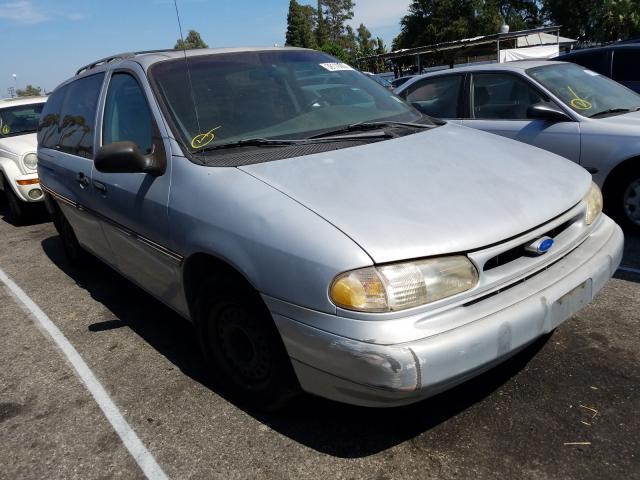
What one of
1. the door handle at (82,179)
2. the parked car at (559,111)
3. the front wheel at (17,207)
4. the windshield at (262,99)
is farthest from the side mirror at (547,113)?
the front wheel at (17,207)

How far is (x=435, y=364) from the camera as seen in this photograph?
6.38 ft

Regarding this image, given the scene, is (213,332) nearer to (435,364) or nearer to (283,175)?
(283,175)

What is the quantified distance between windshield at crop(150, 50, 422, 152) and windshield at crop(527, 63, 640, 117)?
2180mm

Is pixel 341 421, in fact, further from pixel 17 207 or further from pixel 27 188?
pixel 17 207

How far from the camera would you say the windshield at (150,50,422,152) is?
2.92 m

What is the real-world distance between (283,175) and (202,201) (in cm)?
40

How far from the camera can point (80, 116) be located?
164 inches

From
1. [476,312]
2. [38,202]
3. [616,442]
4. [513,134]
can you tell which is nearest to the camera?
[476,312]

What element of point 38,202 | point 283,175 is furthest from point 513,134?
point 38,202

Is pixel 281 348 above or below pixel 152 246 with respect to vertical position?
below

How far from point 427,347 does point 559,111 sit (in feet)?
12.2

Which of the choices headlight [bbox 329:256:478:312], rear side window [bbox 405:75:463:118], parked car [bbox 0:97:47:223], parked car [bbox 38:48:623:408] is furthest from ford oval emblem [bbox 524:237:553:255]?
parked car [bbox 0:97:47:223]

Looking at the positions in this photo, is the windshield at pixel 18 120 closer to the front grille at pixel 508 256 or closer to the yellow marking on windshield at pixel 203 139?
the yellow marking on windshield at pixel 203 139

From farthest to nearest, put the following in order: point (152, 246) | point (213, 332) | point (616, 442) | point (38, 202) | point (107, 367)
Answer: point (38, 202) < point (107, 367) < point (152, 246) < point (213, 332) < point (616, 442)
